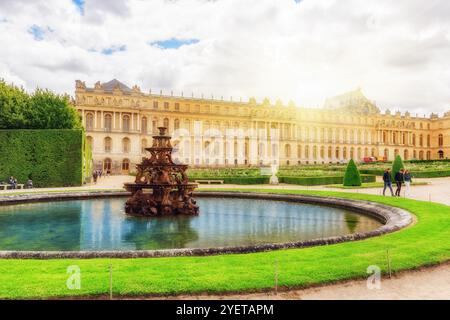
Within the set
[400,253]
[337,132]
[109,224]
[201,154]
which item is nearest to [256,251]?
[400,253]

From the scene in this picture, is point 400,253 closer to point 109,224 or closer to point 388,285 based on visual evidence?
point 388,285

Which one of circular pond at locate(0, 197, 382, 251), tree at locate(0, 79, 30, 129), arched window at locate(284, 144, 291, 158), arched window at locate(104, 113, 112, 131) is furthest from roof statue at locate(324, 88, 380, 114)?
circular pond at locate(0, 197, 382, 251)

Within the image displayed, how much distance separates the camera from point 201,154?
211ft

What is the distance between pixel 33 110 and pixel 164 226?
25.1m

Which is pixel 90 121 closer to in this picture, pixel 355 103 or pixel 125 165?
pixel 125 165

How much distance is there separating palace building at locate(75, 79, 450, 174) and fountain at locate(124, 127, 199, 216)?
43.6 meters

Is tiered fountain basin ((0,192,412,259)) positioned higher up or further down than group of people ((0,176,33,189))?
further down

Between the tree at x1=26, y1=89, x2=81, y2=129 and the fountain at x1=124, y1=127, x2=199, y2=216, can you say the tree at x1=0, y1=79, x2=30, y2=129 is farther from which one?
the fountain at x1=124, y1=127, x2=199, y2=216

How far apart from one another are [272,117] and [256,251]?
6354cm

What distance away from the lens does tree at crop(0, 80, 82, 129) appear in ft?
95.8

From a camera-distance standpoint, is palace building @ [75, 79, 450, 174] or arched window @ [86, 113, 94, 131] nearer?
arched window @ [86, 113, 94, 131]

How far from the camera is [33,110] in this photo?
30859 mm

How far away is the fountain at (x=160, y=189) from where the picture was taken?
531 inches

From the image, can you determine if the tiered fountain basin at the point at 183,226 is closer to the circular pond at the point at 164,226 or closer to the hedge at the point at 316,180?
the circular pond at the point at 164,226
